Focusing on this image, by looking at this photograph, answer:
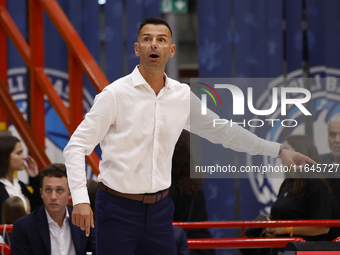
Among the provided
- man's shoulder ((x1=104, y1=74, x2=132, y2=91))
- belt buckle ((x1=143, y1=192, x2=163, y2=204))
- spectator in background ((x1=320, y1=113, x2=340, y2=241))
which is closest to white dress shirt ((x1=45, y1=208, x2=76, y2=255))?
belt buckle ((x1=143, y1=192, x2=163, y2=204))

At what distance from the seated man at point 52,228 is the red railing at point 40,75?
10.0 inches

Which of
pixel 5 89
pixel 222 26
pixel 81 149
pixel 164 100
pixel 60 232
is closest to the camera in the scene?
pixel 81 149

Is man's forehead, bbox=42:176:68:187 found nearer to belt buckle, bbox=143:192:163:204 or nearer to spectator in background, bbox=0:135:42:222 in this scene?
spectator in background, bbox=0:135:42:222

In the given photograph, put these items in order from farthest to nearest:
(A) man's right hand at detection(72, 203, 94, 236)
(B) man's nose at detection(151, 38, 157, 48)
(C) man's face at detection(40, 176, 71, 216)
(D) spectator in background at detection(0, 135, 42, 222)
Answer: (D) spectator in background at detection(0, 135, 42, 222), (C) man's face at detection(40, 176, 71, 216), (B) man's nose at detection(151, 38, 157, 48), (A) man's right hand at detection(72, 203, 94, 236)

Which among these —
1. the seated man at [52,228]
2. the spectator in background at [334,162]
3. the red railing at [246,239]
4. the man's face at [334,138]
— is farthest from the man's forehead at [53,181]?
the man's face at [334,138]

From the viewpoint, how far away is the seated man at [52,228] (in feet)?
11.5

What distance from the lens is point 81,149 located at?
254cm

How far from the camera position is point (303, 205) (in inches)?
151

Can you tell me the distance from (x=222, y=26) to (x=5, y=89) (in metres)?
1.74

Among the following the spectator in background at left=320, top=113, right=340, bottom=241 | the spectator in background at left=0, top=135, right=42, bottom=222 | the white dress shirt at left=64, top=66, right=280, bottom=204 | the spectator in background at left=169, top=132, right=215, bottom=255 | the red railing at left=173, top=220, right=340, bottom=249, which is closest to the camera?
the white dress shirt at left=64, top=66, right=280, bottom=204

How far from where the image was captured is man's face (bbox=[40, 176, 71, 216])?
369 centimetres

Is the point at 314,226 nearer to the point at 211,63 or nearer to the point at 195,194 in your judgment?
the point at 195,194

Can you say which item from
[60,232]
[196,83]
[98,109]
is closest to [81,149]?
[98,109]

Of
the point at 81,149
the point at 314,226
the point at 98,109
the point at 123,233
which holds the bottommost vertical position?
the point at 314,226
